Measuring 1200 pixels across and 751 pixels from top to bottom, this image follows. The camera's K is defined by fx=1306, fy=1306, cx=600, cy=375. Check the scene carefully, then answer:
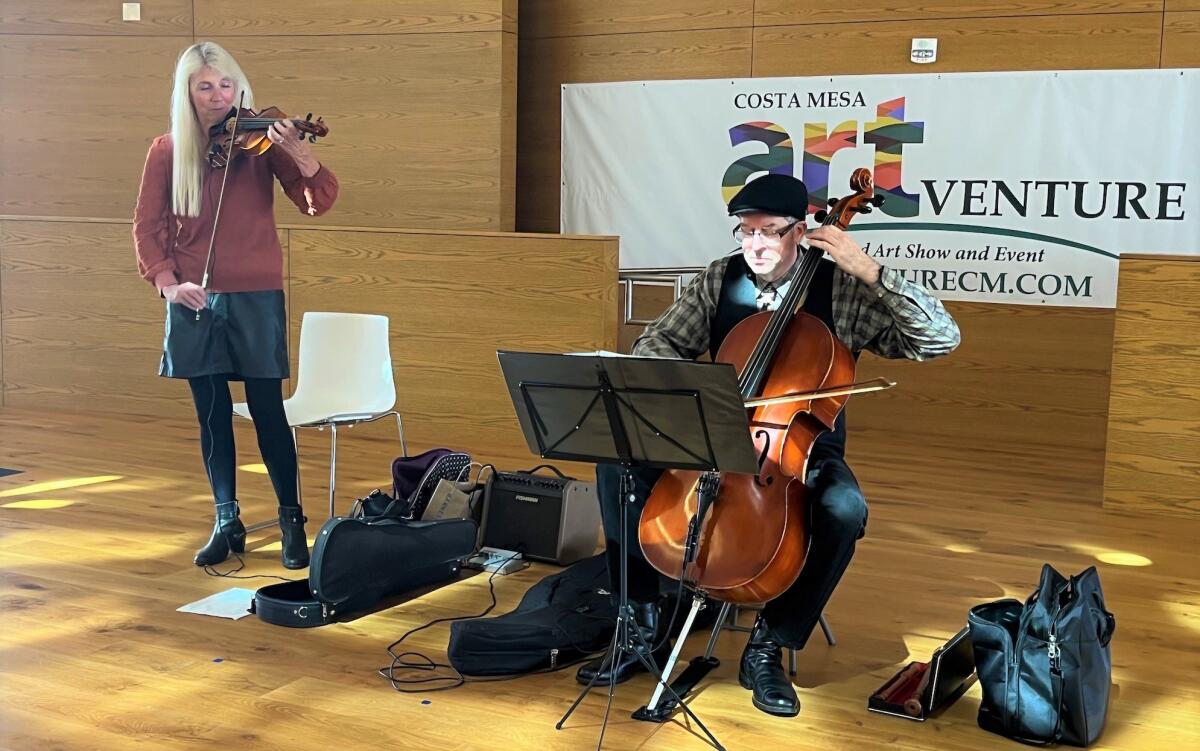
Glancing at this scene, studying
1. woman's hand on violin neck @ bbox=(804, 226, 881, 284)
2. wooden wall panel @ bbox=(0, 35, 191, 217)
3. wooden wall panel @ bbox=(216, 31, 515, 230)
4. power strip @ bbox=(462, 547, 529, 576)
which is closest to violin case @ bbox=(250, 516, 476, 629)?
power strip @ bbox=(462, 547, 529, 576)

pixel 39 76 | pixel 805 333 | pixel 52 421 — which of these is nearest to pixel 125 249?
pixel 52 421

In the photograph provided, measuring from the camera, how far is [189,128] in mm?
3617

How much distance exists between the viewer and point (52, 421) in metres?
6.07

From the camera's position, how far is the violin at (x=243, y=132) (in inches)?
140

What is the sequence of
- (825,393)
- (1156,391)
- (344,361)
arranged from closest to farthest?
1. (825,393)
2. (344,361)
3. (1156,391)

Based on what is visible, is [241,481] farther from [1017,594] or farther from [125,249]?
[1017,594]

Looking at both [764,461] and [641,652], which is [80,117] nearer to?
[641,652]

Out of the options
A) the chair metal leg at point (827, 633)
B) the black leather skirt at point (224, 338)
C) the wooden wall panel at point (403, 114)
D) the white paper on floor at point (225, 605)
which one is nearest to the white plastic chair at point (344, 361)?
the black leather skirt at point (224, 338)

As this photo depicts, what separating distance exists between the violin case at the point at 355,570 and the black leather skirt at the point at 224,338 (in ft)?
2.10

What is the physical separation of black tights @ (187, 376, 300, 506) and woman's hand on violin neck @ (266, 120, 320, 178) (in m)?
0.62

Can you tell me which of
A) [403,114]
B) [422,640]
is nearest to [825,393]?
[422,640]

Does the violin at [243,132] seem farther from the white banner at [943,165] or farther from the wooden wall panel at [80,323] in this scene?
the white banner at [943,165]

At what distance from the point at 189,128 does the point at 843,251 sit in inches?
75.1

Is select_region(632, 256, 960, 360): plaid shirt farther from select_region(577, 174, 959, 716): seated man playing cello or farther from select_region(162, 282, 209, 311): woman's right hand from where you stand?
select_region(162, 282, 209, 311): woman's right hand
